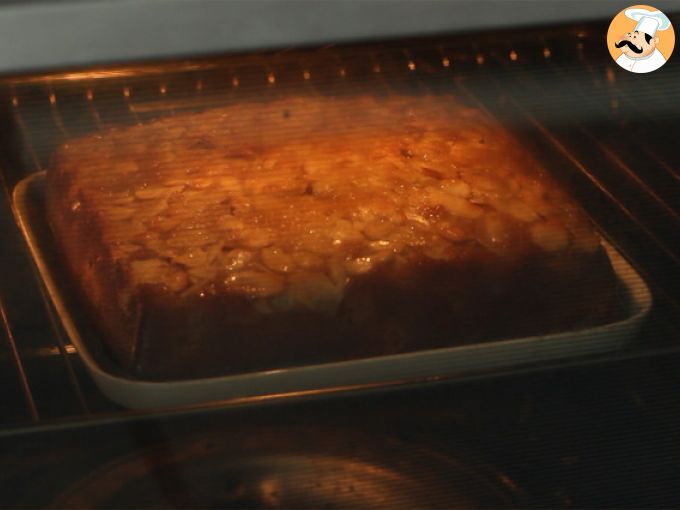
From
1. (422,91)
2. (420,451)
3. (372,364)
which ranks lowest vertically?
(420,451)

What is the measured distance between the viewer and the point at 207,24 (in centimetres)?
58

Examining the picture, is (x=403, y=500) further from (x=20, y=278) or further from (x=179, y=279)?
(x=20, y=278)

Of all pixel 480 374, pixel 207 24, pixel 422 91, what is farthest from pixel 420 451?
pixel 207 24

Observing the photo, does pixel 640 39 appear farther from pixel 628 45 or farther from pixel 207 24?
pixel 207 24

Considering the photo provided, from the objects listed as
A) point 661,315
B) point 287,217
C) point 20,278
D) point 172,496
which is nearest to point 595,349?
point 661,315

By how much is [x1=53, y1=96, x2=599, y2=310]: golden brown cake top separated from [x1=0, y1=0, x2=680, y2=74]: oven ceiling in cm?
12

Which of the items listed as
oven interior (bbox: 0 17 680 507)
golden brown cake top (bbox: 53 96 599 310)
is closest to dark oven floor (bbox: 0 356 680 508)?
oven interior (bbox: 0 17 680 507)

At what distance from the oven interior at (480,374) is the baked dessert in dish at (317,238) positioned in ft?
0.11

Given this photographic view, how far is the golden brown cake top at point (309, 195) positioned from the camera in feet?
2.42

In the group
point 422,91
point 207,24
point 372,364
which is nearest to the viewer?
point 207,24

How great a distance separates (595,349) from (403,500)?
0.24m

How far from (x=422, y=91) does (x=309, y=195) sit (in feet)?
0.43

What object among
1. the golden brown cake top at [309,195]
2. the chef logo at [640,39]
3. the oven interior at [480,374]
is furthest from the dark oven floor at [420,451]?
the chef logo at [640,39]

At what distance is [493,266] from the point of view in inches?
33.7
